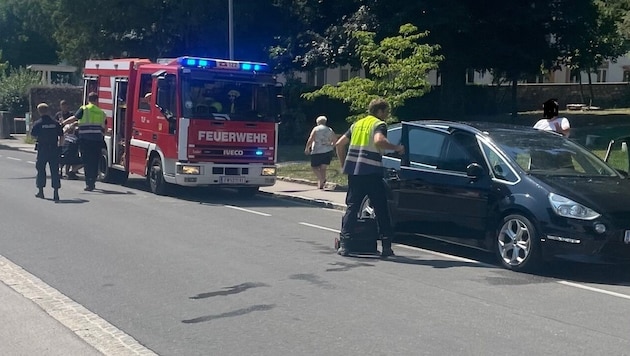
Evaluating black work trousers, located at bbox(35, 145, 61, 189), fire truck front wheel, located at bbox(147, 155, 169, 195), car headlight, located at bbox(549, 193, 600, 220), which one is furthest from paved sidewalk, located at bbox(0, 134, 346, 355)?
fire truck front wheel, located at bbox(147, 155, 169, 195)

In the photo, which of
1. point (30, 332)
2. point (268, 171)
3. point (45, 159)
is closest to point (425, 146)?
point (30, 332)

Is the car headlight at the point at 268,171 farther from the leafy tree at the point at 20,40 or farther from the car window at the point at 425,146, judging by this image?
the leafy tree at the point at 20,40

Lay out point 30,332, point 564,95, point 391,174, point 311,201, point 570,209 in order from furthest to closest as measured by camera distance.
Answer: point 564,95
point 311,201
point 391,174
point 570,209
point 30,332

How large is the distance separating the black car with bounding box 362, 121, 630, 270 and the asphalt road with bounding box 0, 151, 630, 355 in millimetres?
345

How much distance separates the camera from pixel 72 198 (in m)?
17.1

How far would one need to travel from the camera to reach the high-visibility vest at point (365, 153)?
10.7 meters

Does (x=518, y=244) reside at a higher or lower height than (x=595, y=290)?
higher

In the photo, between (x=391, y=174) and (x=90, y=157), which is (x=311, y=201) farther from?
(x=391, y=174)

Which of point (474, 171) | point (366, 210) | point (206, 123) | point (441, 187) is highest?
point (206, 123)

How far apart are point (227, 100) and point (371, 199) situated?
7.22 meters

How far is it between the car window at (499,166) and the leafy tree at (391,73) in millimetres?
8311

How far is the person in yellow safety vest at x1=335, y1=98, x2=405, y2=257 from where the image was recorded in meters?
10.6

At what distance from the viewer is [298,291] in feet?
29.2

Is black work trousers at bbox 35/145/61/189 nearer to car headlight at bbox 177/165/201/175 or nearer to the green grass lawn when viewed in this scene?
car headlight at bbox 177/165/201/175
